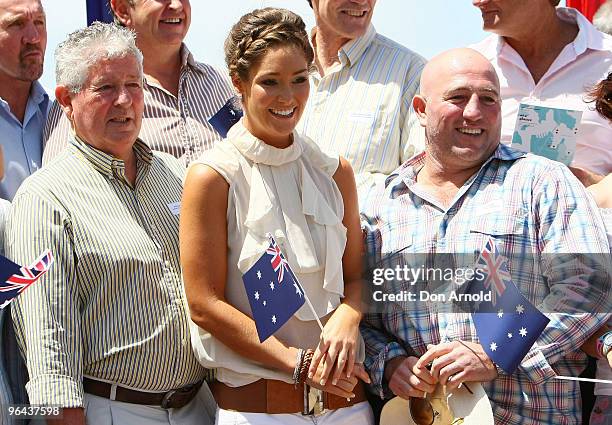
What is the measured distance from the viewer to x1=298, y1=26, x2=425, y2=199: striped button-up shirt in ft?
14.0

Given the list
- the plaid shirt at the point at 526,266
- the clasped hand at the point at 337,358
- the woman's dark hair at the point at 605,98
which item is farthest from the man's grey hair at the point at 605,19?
the clasped hand at the point at 337,358

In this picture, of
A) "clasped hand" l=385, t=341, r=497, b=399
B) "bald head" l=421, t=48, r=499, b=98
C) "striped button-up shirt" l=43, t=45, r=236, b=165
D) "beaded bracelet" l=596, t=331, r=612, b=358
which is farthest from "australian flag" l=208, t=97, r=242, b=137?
"beaded bracelet" l=596, t=331, r=612, b=358

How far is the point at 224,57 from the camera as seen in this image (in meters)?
3.64

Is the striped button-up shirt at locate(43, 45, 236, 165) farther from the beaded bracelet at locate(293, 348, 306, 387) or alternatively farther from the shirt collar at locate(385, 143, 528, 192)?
the beaded bracelet at locate(293, 348, 306, 387)

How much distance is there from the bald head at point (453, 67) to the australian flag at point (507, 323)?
0.71 m

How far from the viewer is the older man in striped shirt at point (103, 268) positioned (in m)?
3.36

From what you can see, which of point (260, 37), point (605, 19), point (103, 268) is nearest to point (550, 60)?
point (605, 19)

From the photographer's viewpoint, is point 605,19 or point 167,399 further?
point 605,19

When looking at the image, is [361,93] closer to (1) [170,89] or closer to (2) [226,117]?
(2) [226,117]

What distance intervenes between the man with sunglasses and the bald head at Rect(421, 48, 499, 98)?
2.35 ft

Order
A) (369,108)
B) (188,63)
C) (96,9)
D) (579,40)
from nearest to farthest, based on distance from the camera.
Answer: (369,108) → (579,40) → (188,63) → (96,9)

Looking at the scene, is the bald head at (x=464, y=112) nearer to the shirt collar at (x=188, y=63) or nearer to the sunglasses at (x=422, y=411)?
the sunglasses at (x=422, y=411)

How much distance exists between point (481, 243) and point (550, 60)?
4.63 ft

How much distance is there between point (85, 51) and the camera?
3643mm
